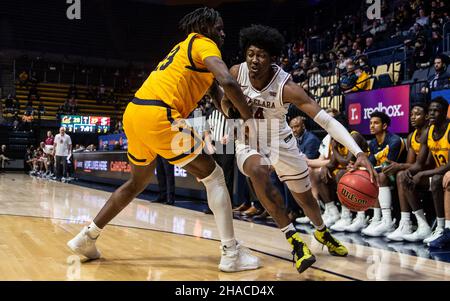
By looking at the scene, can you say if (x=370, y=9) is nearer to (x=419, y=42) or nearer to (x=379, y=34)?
(x=379, y=34)

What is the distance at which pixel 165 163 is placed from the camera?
7398 millimetres

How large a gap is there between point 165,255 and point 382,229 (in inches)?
91.6

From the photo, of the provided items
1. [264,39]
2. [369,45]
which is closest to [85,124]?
[369,45]

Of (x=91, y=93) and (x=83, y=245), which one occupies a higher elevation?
(x=91, y=93)

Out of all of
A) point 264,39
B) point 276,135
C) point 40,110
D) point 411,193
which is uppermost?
point 40,110

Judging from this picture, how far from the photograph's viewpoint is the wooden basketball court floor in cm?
284

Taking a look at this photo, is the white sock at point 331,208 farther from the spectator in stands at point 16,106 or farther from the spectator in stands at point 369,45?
the spectator in stands at point 16,106

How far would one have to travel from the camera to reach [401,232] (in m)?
4.47

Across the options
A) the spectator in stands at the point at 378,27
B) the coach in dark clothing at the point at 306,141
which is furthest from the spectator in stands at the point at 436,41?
the coach in dark clothing at the point at 306,141

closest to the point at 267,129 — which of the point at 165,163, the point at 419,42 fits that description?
the point at 165,163

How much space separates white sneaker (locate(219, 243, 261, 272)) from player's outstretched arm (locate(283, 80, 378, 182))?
0.87 meters

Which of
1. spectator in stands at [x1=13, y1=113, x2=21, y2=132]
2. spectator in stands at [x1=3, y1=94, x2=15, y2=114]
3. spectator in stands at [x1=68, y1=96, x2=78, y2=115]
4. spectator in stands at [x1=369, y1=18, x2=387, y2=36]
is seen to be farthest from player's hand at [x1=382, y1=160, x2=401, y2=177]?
spectator in stands at [x1=3, y1=94, x2=15, y2=114]

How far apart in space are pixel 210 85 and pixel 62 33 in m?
21.8

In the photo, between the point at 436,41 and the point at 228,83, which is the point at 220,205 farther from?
the point at 436,41
